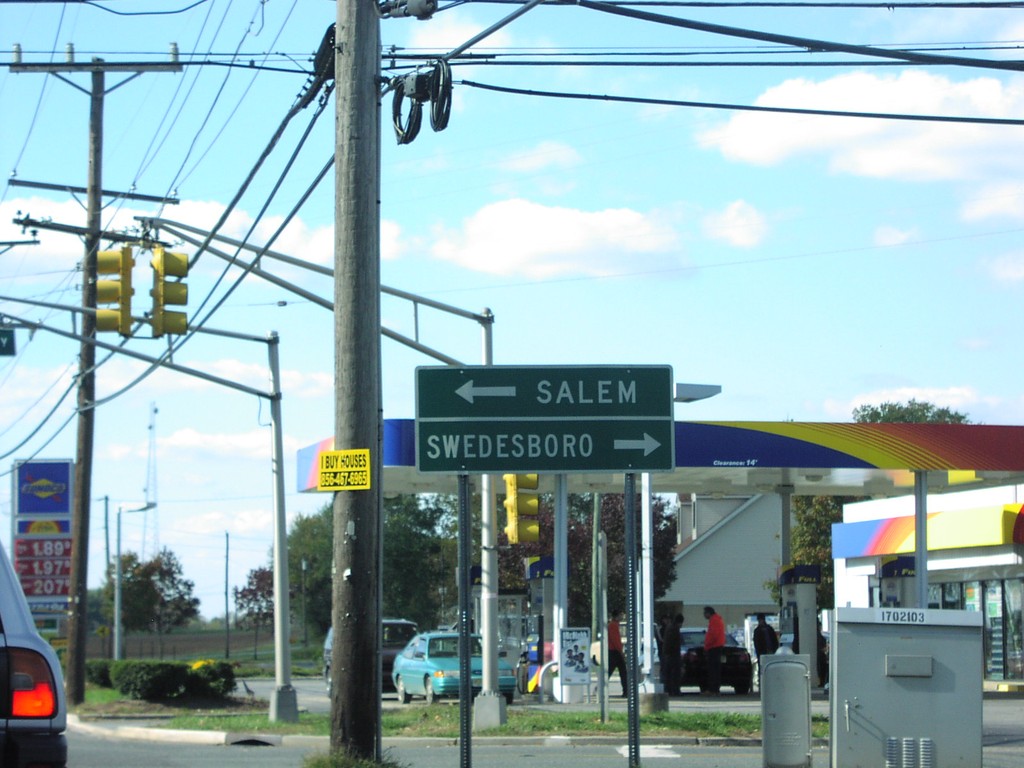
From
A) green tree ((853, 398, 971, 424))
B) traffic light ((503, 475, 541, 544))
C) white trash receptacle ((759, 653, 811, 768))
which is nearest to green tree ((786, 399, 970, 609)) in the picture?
green tree ((853, 398, 971, 424))

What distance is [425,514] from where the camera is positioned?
3349 inches

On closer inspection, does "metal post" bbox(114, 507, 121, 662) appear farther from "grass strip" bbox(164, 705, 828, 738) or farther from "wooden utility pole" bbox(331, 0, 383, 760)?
"wooden utility pole" bbox(331, 0, 383, 760)

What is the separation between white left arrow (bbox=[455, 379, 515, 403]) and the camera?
1023cm

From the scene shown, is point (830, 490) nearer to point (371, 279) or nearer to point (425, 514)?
point (371, 279)

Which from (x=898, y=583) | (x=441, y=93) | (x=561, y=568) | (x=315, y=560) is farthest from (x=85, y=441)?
(x=315, y=560)

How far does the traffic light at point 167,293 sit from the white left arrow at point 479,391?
22.9ft

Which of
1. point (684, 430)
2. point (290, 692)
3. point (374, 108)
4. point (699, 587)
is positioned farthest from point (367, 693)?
point (699, 587)

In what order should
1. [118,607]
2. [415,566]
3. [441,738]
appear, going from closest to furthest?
[441,738], [118,607], [415,566]

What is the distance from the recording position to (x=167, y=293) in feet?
53.6

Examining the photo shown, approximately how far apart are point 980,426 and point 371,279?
16116 mm

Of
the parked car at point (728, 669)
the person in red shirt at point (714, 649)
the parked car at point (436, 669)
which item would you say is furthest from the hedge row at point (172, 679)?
the person in red shirt at point (714, 649)

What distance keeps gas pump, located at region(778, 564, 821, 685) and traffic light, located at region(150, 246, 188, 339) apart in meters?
15.9

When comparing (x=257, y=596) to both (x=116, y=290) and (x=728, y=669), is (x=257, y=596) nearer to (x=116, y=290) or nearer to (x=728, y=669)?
(x=728, y=669)

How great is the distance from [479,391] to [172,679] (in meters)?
20.6
